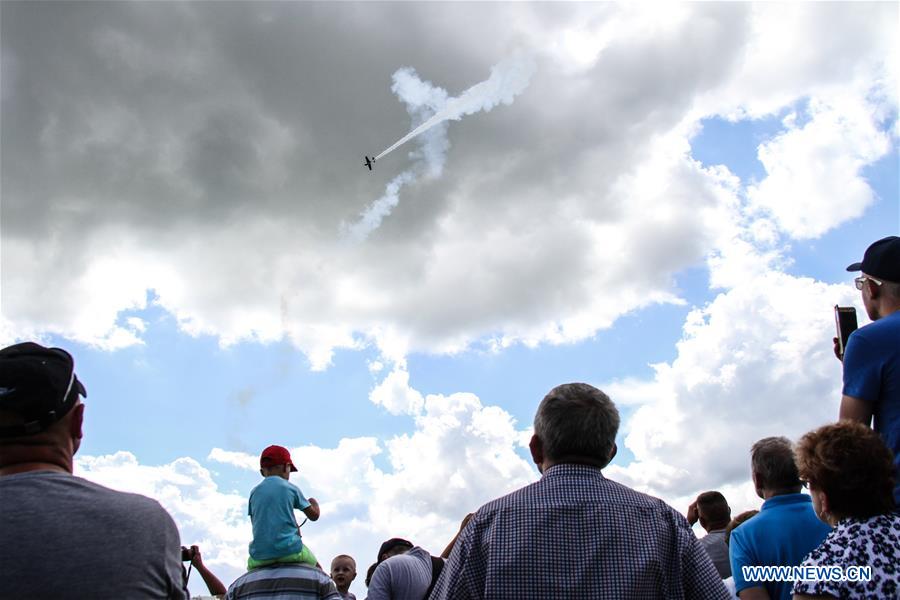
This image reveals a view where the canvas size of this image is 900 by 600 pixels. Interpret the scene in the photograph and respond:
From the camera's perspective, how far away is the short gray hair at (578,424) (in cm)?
426

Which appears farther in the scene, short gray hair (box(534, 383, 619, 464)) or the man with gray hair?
short gray hair (box(534, 383, 619, 464))

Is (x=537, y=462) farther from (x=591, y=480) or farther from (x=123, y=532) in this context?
(x=123, y=532)

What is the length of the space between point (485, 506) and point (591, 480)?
23.9 inches

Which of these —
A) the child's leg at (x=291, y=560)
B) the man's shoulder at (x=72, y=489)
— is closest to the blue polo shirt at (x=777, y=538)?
the man's shoulder at (x=72, y=489)

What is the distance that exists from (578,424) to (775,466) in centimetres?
248

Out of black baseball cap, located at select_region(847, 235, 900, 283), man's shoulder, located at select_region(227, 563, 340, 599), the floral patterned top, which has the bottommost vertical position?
the floral patterned top

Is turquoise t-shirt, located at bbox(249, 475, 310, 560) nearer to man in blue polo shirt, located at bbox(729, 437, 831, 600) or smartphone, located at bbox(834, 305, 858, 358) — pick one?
man in blue polo shirt, located at bbox(729, 437, 831, 600)

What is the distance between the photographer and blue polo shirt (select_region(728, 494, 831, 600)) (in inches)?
218

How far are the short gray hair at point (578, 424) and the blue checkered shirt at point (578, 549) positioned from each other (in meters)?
0.11

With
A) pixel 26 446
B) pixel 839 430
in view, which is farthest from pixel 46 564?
pixel 839 430

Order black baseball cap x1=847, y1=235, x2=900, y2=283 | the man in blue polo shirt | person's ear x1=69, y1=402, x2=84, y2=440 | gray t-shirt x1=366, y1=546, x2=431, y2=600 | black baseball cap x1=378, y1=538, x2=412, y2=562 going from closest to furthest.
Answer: person's ear x1=69, y1=402, x2=84, y2=440, black baseball cap x1=847, y1=235, x2=900, y2=283, the man in blue polo shirt, gray t-shirt x1=366, y1=546, x2=431, y2=600, black baseball cap x1=378, y1=538, x2=412, y2=562

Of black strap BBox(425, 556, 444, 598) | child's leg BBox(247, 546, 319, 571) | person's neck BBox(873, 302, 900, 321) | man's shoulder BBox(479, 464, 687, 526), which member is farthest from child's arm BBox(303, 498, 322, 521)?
person's neck BBox(873, 302, 900, 321)

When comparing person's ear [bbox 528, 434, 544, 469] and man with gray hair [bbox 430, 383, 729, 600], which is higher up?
person's ear [bbox 528, 434, 544, 469]

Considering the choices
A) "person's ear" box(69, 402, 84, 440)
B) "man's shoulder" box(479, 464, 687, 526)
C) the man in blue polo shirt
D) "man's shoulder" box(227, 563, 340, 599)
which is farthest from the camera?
"man's shoulder" box(227, 563, 340, 599)
